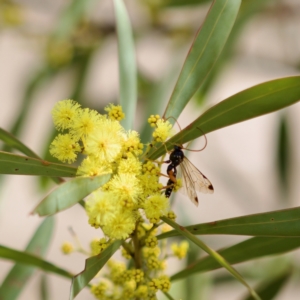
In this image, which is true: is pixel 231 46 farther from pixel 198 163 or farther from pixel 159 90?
pixel 198 163

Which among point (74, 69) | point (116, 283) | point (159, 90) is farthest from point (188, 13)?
point (116, 283)

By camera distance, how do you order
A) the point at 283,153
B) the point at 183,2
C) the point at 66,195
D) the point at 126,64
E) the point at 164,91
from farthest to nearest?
the point at 283,153
the point at 183,2
the point at 164,91
the point at 126,64
the point at 66,195

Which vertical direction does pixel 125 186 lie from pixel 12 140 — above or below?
below

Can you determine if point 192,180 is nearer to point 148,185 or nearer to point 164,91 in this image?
point 148,185

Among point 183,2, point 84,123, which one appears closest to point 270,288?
point 84,123

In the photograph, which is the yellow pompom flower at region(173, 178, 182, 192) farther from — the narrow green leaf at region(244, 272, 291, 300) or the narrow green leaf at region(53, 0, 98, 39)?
the narrow green leaf at region(53, 0, 98, 39)
